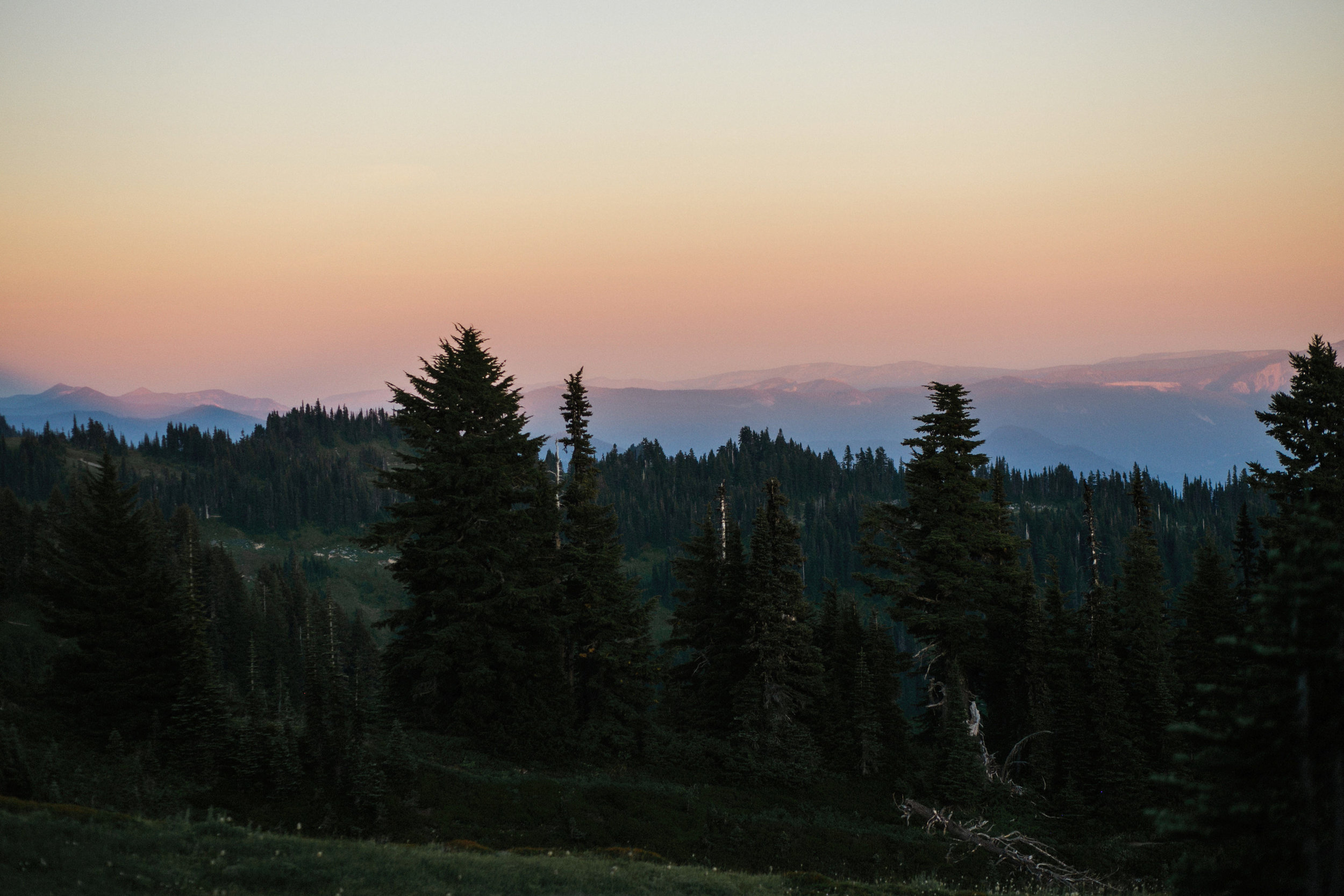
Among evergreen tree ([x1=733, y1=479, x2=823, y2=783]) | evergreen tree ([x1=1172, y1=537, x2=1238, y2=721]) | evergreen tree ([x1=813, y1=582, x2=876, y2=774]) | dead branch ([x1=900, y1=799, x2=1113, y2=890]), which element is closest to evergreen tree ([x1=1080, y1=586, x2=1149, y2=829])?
evergreen tree ([x1=1172, y1=537, x2=1238, y2=721])

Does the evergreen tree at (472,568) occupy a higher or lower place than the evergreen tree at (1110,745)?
higher

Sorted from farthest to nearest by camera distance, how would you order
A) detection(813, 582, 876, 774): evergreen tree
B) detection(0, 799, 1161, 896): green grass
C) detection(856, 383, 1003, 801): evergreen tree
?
1. detection(813, 582, 876, 774): evergreen tree
2. detection(856, 383, 1003, 801): evergreen tree
3. detection(0, 799, 1161, 896): green grass

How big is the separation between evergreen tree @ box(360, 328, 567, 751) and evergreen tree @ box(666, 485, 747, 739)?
10.8 m

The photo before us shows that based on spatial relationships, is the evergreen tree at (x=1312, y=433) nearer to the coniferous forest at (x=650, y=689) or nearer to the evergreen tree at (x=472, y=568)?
the coniferous forest at (x=650, y=689)

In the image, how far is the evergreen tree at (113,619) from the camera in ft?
109

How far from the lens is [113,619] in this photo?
35594mm

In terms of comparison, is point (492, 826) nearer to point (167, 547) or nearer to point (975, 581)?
point (975, 581)

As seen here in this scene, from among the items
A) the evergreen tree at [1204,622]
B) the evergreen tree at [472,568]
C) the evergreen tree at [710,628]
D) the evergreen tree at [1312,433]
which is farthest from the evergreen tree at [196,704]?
the evergreen tree at [1204,622]

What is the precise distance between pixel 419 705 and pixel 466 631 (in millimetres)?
5470

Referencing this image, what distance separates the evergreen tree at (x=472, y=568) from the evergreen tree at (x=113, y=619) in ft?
30.5

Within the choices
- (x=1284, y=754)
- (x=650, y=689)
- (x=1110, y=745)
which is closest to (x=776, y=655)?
(x=650, y=689)

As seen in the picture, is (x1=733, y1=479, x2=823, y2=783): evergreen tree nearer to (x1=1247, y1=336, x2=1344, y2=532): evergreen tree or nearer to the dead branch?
the dead branch

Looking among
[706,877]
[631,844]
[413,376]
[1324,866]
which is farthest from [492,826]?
[1324,866]

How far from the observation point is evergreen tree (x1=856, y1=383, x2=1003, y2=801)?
4084 centimetres
